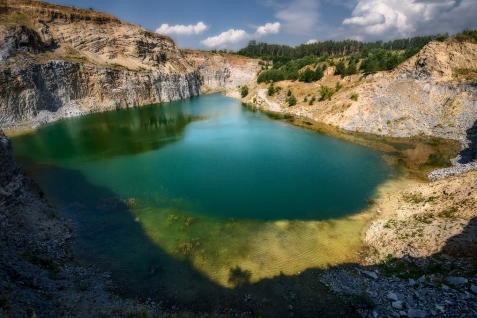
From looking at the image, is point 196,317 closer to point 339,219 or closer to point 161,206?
point 161,206

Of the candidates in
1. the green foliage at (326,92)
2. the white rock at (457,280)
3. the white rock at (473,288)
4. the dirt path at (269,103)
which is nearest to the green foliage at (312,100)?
the green foliage at (326,92)

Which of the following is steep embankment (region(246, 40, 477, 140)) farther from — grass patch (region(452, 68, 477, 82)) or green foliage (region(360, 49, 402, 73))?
green foliage (region(360, 49, 402, 73))

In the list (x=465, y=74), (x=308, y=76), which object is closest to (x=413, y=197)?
(x=465, y=74)

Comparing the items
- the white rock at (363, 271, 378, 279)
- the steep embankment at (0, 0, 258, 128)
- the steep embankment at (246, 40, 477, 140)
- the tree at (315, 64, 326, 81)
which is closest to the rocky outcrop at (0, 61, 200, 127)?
the steep embankment at (0, 0, 258, 128)

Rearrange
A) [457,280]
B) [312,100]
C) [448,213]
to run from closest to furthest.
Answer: [457,280]
[448,213]
[312,100]

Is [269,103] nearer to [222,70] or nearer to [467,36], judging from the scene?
[467,36]

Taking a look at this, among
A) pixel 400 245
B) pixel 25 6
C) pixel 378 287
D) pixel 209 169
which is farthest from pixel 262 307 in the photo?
pixel 25 6
